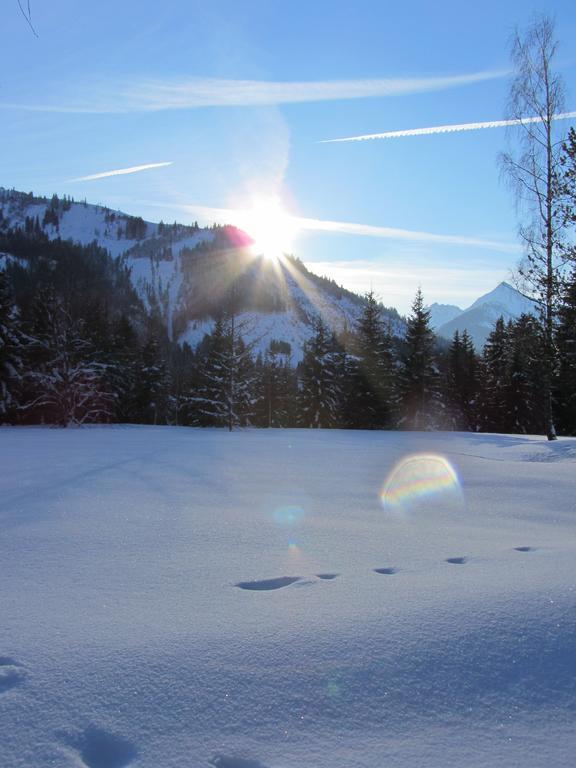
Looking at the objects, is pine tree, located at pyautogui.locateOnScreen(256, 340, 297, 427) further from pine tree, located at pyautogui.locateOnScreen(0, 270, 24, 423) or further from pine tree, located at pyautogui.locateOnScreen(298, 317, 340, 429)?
pine tree, located at pyautogui.locateOnScreen(0, 270, 24, 423)

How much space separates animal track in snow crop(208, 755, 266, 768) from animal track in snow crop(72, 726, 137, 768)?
260mm

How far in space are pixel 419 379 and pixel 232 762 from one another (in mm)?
30431

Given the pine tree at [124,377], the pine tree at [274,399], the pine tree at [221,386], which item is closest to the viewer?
the pine tree at [221,386]

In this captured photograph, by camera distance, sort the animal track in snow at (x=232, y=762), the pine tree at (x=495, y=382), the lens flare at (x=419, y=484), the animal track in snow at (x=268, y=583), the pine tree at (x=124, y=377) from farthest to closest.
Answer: the pine tree at (x=124, y=377) < the pine tree at (x=495, y=382) < the lens flare at (x=419, y=484) < the animal track in snow at (x=268, y=583) < the animal track in snow at (x=232, y=762)

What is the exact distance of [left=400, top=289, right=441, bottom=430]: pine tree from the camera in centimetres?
3058

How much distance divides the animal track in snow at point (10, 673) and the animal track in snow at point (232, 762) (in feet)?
2.83

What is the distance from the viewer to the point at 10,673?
1.88 meters

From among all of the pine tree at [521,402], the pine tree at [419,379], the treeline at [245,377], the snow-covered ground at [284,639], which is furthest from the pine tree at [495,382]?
the snow-covered ground at [284,639]

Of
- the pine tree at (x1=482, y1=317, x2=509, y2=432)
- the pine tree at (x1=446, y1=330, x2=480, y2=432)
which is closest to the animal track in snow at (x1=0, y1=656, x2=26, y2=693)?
the pine tree at (x1=482, y1=317, x2=509, y2=432)

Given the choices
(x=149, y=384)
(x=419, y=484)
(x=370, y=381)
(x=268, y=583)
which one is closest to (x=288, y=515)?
(x=268, y=583)

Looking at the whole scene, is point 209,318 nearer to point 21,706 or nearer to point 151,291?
point 151,291

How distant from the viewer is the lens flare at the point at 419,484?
19.1 ft

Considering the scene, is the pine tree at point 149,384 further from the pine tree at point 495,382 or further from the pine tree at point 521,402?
the pine tree at point 521,402

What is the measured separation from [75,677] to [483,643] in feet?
5.56
